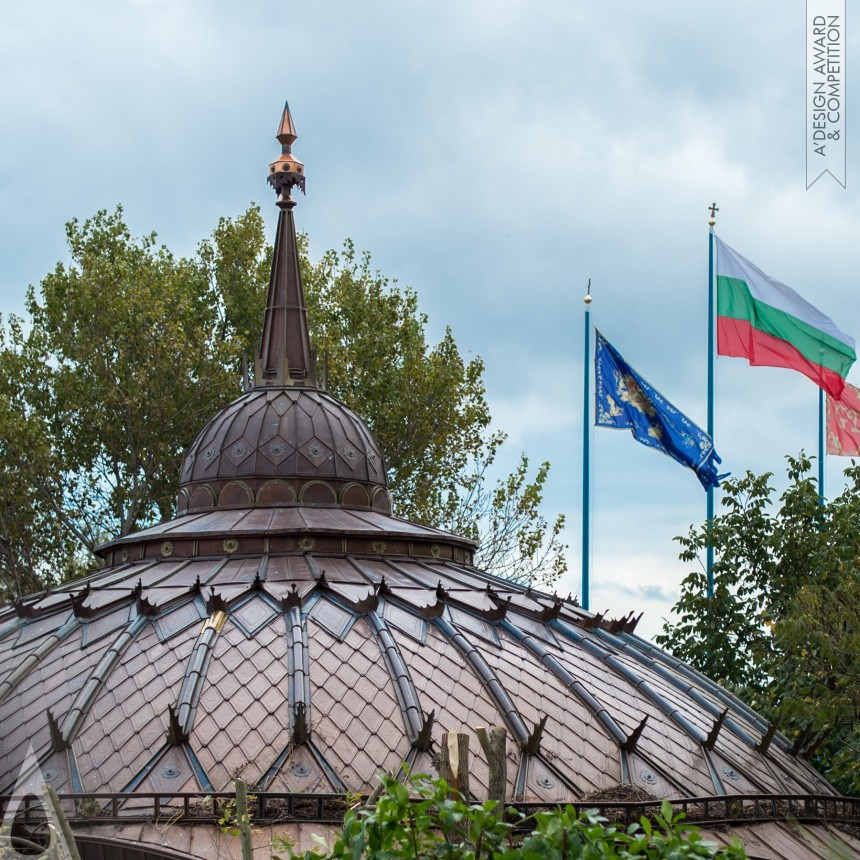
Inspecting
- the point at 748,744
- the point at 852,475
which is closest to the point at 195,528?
the point at 748,744

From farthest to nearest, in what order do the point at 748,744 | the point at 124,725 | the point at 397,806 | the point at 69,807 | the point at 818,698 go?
1. the point at 818,698
2. the point at 748,744
3. the point at 124,725
4. the point at 69,807
5. the point at 397,806

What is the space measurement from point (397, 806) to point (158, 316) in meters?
29.0

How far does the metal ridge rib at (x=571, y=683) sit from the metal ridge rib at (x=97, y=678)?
16.4ft

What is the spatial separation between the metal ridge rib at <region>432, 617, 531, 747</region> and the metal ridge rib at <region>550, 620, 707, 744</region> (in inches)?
89.1

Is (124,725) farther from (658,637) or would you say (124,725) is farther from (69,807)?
(658,637)

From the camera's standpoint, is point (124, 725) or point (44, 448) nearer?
point (124, 725)

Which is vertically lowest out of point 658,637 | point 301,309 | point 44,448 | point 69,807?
point 69,807

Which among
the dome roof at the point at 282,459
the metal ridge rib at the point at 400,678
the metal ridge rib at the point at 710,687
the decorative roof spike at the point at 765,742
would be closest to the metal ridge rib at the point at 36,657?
the dome roof at the point at 282,459

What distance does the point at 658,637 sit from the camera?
2916 cm

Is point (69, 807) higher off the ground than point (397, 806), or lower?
higher

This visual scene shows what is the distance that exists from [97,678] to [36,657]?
1.52 metres

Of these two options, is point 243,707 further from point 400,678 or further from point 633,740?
point 633,740

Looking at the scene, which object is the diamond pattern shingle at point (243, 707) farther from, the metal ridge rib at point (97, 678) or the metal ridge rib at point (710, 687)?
the metal ridge rib at point (710, 687)

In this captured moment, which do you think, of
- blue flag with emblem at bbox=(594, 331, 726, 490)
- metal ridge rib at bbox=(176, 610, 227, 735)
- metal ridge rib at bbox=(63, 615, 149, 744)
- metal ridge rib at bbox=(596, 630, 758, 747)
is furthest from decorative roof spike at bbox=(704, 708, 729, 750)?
blue flag with emblem at bbox=(594, 331, 726, 490)
